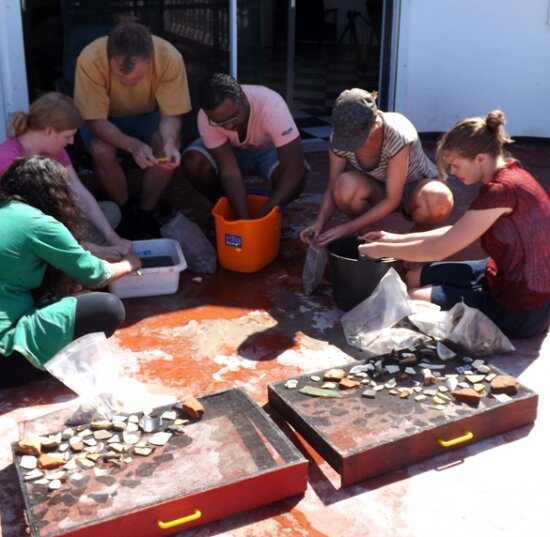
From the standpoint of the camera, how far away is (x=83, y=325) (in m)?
2.77

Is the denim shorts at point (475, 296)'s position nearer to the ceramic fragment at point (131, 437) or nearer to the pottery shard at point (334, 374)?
the pottery shard at point (334, 374)

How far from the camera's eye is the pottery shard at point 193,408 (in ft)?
8.20

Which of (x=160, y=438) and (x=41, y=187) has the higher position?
(x=41, y=187)

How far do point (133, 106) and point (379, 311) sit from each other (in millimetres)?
1890

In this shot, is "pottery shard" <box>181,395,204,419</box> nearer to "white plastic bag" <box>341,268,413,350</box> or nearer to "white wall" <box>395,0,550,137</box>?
"white plastic bag" <box>341,268,413,350</box>

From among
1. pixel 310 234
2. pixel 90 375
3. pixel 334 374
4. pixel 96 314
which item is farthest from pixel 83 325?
pixel 310 234

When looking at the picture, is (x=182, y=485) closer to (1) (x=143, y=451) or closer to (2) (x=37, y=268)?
(1) (x=143, y=451)

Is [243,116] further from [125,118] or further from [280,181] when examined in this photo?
[125,118]

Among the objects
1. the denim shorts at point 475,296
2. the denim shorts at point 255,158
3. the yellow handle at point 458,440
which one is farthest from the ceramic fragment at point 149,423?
the denim shorts at point 255,158

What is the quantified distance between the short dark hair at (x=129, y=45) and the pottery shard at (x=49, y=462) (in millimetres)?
2108

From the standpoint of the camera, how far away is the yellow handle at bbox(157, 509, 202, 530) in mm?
2088

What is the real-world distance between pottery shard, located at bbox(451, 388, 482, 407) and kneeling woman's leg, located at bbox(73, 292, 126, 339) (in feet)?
4.00

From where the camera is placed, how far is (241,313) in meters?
3.46

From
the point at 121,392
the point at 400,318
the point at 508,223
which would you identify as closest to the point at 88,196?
the point at 121,392
